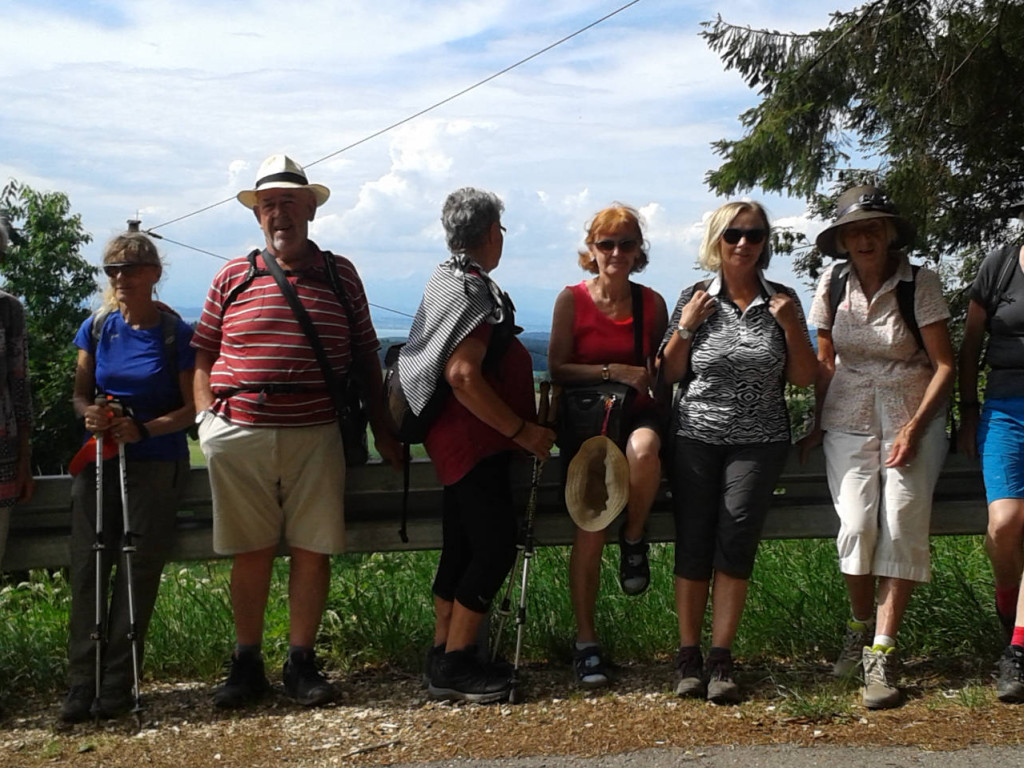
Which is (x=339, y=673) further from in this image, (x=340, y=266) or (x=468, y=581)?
(x=340, y=266)

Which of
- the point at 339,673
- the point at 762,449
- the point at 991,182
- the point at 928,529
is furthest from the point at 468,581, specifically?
the point at 991,182

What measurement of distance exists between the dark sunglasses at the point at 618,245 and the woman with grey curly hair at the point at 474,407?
40cm

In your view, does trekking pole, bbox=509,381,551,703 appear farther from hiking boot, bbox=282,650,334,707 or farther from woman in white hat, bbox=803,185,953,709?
Result: woman in white hat, bbox=803,185,953,709

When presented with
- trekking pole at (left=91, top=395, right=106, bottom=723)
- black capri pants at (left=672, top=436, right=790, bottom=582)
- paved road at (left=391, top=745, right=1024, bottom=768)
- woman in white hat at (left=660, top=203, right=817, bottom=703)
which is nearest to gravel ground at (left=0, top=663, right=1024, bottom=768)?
paved road at (left=391, top=745, right=1024, bottom=768)

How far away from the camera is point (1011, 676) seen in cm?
407

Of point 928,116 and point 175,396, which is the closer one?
point 175,396

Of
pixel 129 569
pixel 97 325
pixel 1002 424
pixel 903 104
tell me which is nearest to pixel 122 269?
pixel 97 325

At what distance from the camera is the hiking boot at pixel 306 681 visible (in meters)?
4.24

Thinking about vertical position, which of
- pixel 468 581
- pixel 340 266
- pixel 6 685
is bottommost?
pixel 6 685

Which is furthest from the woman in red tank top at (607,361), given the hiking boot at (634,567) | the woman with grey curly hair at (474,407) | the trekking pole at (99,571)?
the trekking pole at (99,571)

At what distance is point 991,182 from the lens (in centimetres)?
784

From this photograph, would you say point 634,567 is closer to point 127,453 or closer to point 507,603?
point 507,603

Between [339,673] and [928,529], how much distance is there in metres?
2.46

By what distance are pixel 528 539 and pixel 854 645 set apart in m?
1.38
